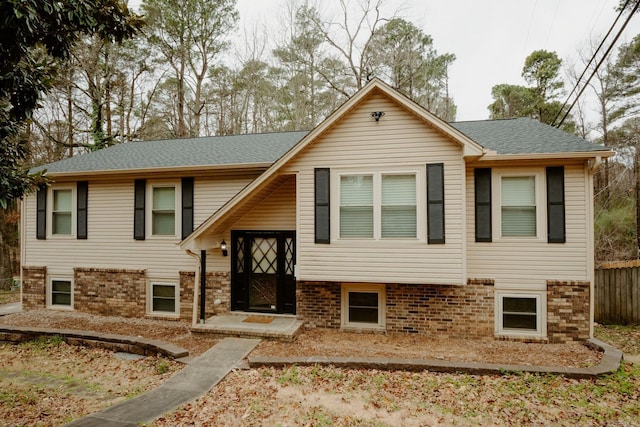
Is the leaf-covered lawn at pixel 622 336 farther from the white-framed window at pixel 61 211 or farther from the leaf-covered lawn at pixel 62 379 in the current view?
the white-framed window at pixel 61 211

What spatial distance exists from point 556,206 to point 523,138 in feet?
5.96

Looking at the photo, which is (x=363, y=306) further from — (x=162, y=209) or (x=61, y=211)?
(x=61, y=211)

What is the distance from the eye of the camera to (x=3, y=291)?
616 inches

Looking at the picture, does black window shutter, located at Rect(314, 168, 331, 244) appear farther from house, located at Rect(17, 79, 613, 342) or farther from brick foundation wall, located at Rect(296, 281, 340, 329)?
brick foundation wall, located at Rect(296, 281, 340, 329)

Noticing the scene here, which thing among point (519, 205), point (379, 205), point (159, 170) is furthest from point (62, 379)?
point (519, 205)

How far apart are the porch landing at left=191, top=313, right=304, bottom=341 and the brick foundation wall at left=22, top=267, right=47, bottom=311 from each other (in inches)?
229

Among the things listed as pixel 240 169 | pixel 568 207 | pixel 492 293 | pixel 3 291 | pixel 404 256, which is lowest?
pixel 3 291

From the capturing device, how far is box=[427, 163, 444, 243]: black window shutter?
21.5ft

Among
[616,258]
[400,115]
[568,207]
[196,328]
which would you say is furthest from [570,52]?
[196,328]

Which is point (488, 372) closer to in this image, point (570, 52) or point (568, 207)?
point (568, 207)

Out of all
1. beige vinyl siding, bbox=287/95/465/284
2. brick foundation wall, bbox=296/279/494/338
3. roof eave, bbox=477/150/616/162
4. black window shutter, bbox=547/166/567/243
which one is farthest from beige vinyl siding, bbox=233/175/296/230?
black window shutter, bbox=547/166/567/243

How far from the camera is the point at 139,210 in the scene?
29.9ft

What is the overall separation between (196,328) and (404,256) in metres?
4.89

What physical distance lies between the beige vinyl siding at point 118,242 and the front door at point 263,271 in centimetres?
54
